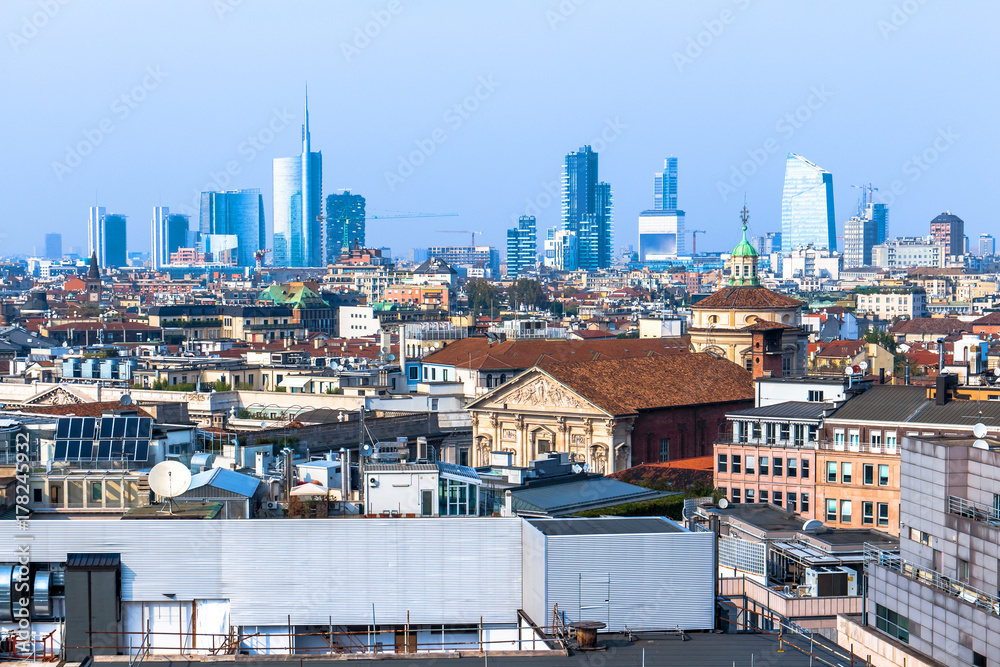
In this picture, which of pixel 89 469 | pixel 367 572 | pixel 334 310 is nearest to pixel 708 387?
pixel 89 469

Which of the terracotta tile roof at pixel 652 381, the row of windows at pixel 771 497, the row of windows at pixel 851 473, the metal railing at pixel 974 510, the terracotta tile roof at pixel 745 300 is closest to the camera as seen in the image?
the metal railing at pixel 974 510

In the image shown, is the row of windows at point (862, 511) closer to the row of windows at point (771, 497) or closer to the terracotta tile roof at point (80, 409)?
the row of windows at point (771, 497)

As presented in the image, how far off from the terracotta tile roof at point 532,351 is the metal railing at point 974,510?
44566 millimetres

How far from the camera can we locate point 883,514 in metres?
41.0

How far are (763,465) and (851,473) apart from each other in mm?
2618

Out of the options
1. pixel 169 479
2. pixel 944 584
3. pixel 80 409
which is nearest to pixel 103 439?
pixel 169 479

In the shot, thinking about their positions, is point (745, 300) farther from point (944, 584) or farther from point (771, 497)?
point (944, 584)

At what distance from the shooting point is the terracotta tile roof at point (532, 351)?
68.1m

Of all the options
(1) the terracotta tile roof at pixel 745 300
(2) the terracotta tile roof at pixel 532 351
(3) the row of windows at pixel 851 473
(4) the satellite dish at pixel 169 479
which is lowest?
(3) the row of windows at pixel 851 473

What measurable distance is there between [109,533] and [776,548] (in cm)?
1264

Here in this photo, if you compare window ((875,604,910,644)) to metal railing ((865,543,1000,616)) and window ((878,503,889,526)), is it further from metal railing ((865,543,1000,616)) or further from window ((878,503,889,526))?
window ((878,503,889,526))

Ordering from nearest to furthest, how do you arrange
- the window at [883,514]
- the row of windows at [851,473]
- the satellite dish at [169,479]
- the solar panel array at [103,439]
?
1. the satellite dish at [169,479]
2. the solar panel array at [103,439]
3. the window at [883,514]
4. the row of windows at [851,473]

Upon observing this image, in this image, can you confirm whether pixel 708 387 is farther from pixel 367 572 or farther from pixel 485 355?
pixel 367 572

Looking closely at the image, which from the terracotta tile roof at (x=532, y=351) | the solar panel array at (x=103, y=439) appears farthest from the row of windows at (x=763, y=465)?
the terracotta tile roof at (x=532, y=351)
